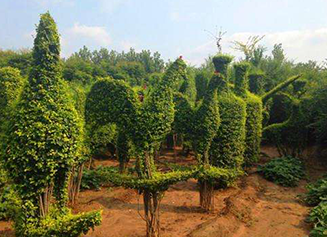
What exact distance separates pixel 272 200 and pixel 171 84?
5118 mm

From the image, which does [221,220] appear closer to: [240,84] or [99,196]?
[99,196]

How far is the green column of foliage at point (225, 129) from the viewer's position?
27.1 feet

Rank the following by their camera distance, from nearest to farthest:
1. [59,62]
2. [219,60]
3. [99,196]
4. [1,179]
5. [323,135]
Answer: [59,62] → [1,179] → [219,60] → [99,196] → [323,135]

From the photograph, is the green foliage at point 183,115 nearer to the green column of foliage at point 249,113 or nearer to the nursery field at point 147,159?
the nursery field at point 147,159

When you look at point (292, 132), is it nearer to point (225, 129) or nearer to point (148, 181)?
point (225, 129)

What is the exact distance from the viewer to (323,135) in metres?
12.5

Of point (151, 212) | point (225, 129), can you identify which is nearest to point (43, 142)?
point (151, 212)

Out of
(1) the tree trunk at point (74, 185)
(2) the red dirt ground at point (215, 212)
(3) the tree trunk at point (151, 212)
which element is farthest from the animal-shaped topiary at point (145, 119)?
(1) the tree trunk at point (74, 185)

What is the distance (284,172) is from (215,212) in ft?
13.7

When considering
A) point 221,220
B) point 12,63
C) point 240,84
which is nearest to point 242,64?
point 240,84

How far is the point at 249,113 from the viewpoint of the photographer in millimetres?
10164

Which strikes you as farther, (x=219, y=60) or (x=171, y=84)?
(x=219, y=60)

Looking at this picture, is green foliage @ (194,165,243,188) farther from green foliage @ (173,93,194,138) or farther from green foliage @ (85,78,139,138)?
green foliage @ (85,78,139,138)

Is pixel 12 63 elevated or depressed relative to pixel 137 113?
elevated
